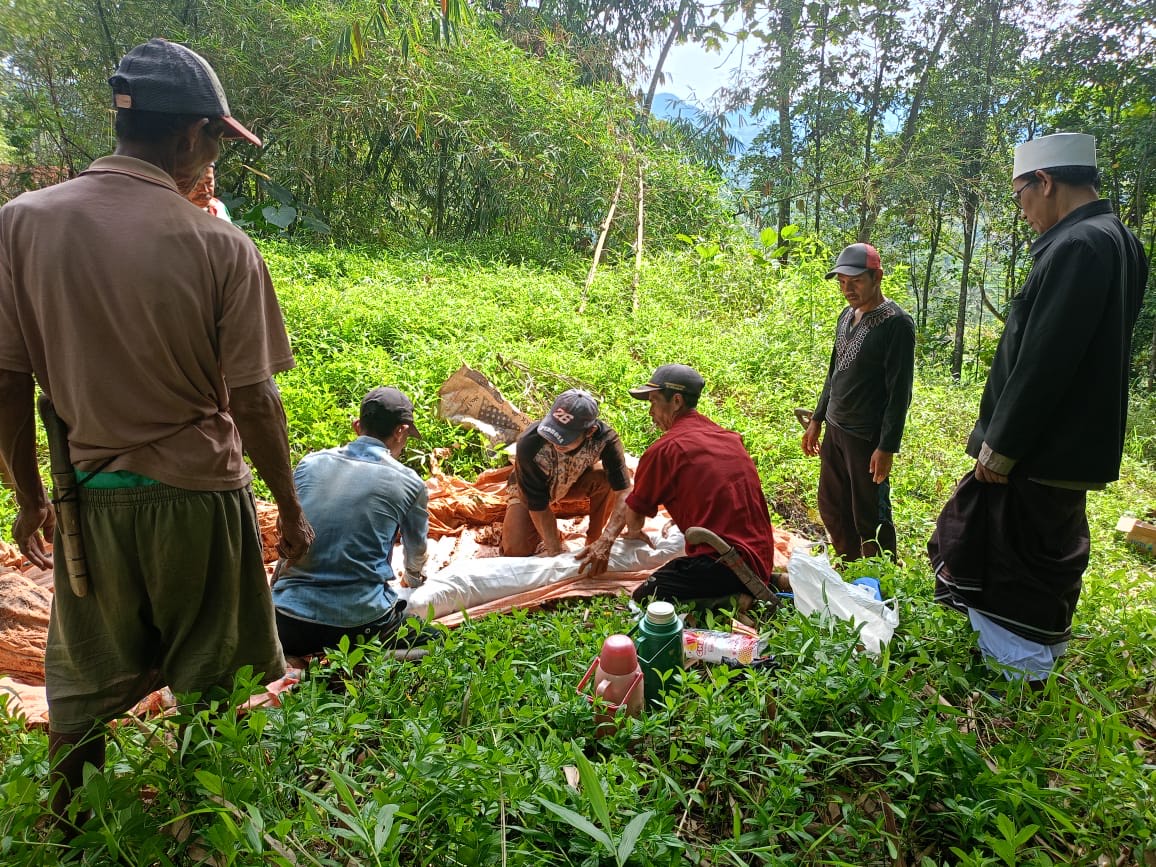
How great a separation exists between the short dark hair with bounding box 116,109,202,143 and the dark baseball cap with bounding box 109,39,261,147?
0.05 ft

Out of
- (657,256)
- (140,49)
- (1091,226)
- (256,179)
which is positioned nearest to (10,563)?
(140,49)

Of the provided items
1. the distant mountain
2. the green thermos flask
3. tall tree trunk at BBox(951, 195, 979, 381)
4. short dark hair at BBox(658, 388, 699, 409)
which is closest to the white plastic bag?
the green thermos flask

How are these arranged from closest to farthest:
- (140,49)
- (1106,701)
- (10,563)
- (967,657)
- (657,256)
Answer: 1. (140,49)
2. (1106,701)
3. (967,657)
4. (10,563)
5. (657,256)

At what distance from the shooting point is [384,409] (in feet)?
8.67

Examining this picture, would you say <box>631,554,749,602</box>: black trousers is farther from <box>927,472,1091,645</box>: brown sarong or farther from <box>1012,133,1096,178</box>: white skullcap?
<box>1012,133,1096,178</box>: white skullcap

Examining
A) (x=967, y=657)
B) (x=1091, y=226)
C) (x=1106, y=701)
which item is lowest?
(x=967, y=657)

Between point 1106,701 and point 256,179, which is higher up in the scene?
point 256,179

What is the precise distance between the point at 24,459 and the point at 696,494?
206 centimetres

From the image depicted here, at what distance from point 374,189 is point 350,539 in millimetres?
10174

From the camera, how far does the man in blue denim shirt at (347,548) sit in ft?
7.95

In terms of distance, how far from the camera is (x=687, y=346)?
6574 millimetres

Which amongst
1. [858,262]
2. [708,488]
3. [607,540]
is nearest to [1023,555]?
[708,488]

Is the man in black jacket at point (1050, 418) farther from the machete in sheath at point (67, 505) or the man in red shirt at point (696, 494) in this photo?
the machete in sheath at point (67, 505)

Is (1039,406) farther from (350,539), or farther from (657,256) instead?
(657,256)
